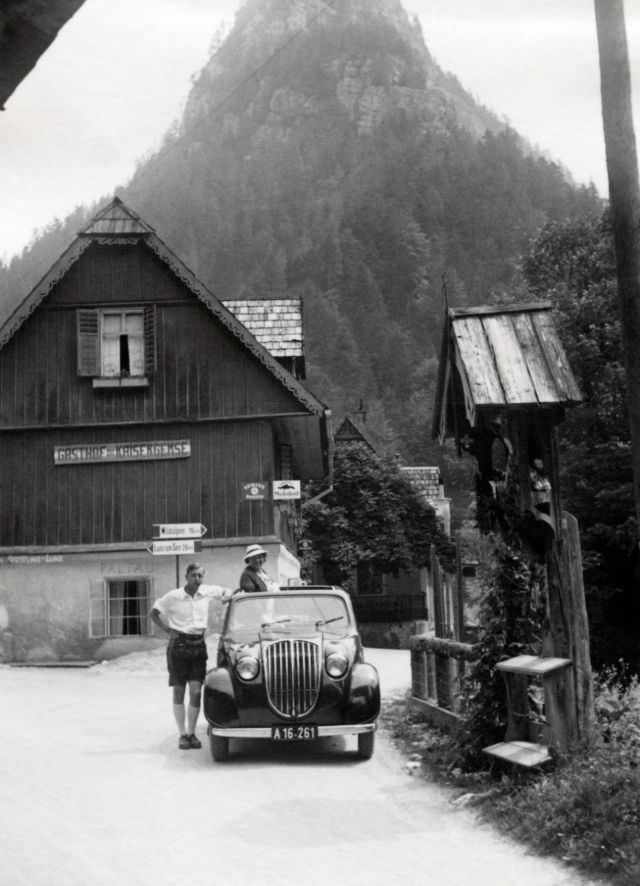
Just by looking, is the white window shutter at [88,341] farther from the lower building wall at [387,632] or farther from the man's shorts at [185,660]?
the lower building wall at [387,632]

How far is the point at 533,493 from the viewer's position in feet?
29.0

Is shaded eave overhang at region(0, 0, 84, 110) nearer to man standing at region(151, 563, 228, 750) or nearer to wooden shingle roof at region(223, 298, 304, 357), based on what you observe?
man standing at region(151, 563, 228, 750)

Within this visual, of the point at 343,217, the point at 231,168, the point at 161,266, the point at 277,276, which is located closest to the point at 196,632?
the point at 161,266

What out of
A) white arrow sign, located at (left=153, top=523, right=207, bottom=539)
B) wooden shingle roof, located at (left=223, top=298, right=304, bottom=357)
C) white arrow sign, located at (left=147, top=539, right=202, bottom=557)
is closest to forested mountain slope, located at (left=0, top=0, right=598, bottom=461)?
wooden shingle roof, located at (left=223, top=298, right=304, bottom=357)

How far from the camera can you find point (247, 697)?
10.8 metres

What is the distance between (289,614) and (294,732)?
4.76ft

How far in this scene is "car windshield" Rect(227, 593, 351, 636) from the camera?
1167cm

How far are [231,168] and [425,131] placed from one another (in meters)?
24.0

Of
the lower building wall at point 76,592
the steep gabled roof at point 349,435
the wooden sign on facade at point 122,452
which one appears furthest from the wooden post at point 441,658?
the steep gabled roof at point 349,435

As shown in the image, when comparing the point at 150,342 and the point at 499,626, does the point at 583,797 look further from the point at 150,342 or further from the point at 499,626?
the point at 150,342

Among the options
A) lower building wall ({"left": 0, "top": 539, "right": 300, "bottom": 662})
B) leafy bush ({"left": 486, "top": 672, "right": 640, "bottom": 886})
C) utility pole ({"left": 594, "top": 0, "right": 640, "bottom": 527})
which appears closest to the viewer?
leafy bush ({"left": 486, "top": 672, "right": 640, "bottom": 886})

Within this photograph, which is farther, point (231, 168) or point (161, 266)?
point (231, 168)

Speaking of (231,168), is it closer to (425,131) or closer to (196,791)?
(425,131)

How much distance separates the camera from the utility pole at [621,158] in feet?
25.0
